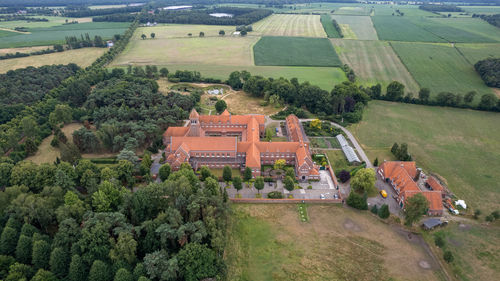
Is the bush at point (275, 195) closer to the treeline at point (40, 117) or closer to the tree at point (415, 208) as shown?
the tree at point (415, 208)

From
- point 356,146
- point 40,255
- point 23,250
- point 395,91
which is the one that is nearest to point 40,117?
point 23,250

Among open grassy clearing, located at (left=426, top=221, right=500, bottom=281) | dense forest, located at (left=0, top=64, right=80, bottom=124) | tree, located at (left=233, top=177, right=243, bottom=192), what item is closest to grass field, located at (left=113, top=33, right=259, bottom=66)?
dense forest, located at (left=0, top=64, right=80, bottom=124)

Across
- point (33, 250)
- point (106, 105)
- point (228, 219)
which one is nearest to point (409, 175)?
point (228, 219)

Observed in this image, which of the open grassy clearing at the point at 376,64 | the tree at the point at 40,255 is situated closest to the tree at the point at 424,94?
the open grassy clearing at the point at 376,64

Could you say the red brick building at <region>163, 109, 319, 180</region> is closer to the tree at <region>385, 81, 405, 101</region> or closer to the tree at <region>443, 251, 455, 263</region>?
the tree at <region>443, 251, 455, 263</region>

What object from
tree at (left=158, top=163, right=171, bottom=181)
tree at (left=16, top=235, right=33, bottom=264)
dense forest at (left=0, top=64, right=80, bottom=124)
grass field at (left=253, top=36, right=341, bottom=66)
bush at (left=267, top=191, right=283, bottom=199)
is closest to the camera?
tree at (left=16, top=235, right=33, bottom=264)
